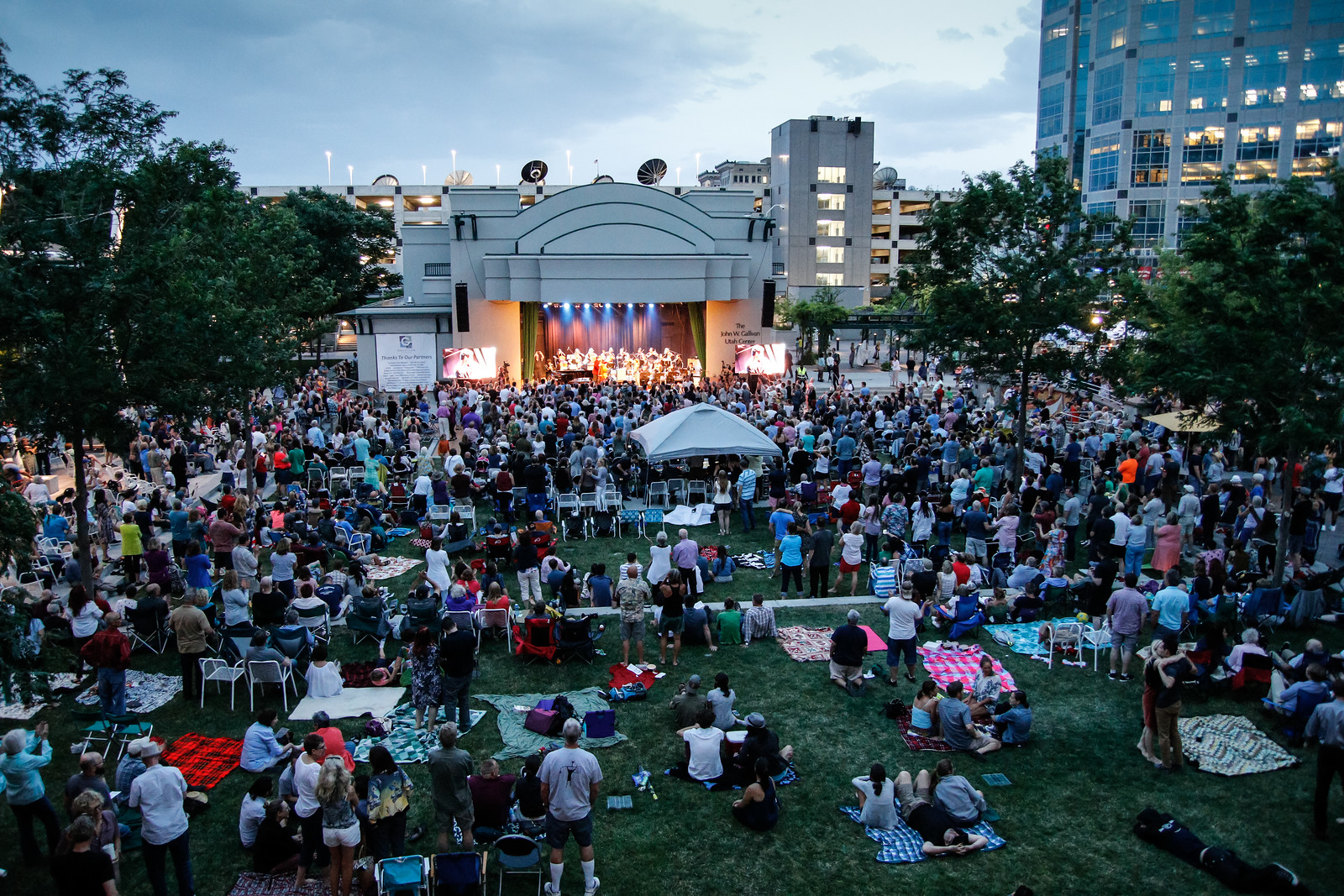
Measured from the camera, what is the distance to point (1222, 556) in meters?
13.2

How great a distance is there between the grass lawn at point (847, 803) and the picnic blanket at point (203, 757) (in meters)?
0.16

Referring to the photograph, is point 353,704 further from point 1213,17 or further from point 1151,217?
point 1213,17

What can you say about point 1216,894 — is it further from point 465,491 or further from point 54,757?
point 465,491

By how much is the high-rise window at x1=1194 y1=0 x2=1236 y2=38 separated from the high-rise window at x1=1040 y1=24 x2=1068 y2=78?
1888 cm

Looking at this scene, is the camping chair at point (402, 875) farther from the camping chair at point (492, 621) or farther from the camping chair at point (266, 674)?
the camping chair at point (492, 621)

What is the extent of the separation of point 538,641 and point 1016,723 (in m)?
5.40

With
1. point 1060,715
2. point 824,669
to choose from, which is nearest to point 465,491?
point 824,669

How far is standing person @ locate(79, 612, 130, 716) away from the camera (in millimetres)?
8211

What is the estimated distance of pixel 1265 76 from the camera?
192 ft

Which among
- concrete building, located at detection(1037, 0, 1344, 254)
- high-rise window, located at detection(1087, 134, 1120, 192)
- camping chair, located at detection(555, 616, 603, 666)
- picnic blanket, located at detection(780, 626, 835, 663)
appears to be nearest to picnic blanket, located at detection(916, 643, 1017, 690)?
picnic blanket, located at detection(780, 626, 835, 663)

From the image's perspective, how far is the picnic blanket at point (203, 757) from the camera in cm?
783

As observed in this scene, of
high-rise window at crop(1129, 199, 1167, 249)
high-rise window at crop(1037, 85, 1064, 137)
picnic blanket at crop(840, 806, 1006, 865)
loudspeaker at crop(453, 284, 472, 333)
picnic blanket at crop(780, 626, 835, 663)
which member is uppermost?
high-rise window at crop(1037, 85, 1064, 137)

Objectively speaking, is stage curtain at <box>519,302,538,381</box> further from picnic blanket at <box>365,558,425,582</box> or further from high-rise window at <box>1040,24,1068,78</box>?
high-rise window at <box>1040,24,1068,78</box>

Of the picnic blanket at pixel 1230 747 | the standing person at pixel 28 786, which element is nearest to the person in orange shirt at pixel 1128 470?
→ the picnic blanket at pixel 1230 747
